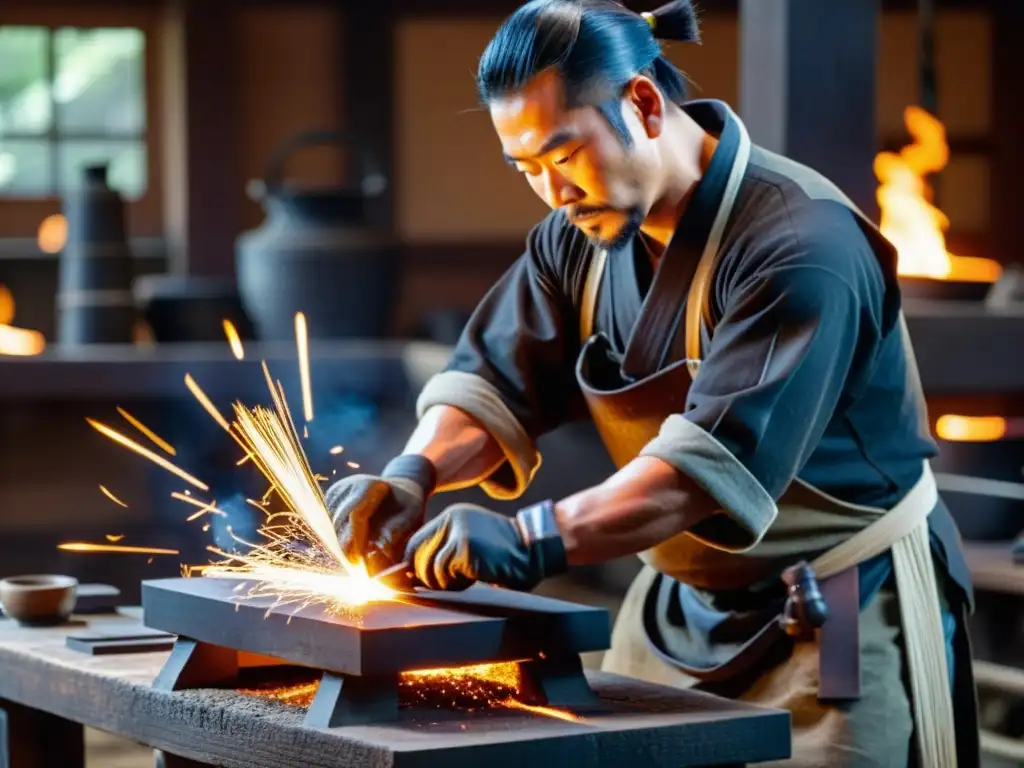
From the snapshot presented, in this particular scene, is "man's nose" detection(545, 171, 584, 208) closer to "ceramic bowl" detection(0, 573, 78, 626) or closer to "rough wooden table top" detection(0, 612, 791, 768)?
"rough wooden table top" detection(0, 612, 791, 768)

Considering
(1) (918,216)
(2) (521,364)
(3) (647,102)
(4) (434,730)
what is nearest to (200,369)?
(1) (918,216)

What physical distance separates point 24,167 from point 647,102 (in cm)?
882

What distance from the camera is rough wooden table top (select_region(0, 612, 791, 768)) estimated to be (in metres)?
2.20

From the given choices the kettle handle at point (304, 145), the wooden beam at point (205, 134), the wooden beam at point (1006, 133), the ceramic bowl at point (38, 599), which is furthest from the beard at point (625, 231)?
the wooden beam at point (1006, 133)

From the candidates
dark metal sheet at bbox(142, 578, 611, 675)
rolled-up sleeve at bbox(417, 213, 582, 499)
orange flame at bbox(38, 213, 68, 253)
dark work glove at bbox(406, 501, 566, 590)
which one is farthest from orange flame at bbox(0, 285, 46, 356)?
dark work glove at bbox(406, 501, 566, 590)

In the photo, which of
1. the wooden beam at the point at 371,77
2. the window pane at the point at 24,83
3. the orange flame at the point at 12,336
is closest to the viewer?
the orange flame at the point at 12,336

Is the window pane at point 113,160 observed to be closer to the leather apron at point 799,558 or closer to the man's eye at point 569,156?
the leather apron at point 799,558

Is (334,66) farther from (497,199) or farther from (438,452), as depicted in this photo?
(438,452)

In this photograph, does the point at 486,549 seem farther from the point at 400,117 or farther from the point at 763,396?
the point at 400,117

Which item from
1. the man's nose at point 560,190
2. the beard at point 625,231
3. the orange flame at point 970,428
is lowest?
the orange flame at point 970,428

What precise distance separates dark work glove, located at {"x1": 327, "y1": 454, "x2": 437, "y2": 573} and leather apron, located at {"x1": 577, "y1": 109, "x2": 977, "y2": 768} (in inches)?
13.7

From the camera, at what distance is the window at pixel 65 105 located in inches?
428

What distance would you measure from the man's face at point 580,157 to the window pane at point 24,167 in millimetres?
8724

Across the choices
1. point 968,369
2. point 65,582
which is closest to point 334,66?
point 968,369
